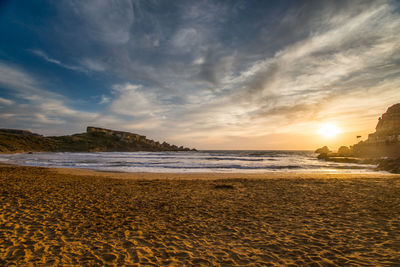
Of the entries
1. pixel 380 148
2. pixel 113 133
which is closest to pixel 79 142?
pixel 113 133

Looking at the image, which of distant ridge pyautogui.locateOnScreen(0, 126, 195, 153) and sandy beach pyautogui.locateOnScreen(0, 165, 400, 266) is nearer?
sandy beach pyautogui.locateOnScreen(0, 165, 400, 266)

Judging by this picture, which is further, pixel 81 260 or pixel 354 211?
pixel 354 211

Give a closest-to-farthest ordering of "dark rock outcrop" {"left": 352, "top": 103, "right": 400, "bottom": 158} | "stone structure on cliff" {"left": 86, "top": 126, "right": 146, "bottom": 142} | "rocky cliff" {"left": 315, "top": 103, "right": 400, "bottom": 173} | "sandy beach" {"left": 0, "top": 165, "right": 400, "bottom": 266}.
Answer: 1. "sandy beach" {"left": 0, "top": 165, "right": 400, "bottom": 266}
2. "rocky cliff" {"left": 315, "top": 103, "right": 400, "bottom": 173}
3. "dark rock outcrop" {"left": 352, "top": 103, "right": 400, "bottom": 158}
4. "stone structure on cliff" {"left": 86, "top": 126, "right": 146, "bottom": 142}

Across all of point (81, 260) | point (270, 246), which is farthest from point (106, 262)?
point (270, 246)

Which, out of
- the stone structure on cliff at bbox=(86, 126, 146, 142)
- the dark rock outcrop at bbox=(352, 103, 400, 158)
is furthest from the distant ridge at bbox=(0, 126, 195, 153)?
the dark rock outcrop at bbox=(352, 103, 400, 158)

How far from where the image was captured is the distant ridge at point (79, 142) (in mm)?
66688

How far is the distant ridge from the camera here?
6669cm

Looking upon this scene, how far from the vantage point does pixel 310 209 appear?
730 cm

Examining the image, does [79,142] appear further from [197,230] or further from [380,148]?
[380,148]

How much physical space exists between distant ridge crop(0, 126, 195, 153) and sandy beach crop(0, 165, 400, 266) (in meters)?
68.6

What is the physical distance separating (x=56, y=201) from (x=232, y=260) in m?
7.83

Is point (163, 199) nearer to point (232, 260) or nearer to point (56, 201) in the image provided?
point (56, 201)

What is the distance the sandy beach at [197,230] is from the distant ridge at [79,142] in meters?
68.6

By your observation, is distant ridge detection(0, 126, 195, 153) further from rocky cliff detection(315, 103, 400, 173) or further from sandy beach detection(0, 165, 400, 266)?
rocky cliff detection(315, 103, 400, 173)
